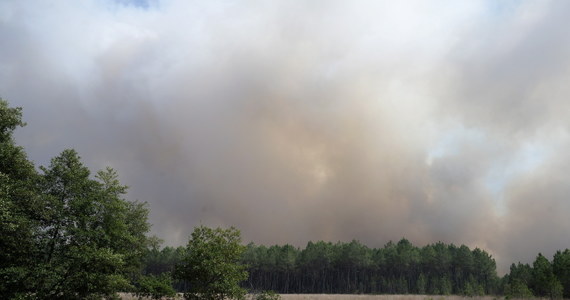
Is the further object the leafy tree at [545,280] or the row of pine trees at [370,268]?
the row of pine trees at [370,268]

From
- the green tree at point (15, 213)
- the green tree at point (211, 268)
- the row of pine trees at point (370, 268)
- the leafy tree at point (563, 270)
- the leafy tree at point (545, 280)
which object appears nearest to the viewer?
the green tree at point (15, 213)

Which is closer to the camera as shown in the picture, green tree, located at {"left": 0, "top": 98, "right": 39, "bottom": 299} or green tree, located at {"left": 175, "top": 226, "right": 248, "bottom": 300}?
green tree, located at {"left": 0, "top": 98, "right": 39, "bottom": 299}

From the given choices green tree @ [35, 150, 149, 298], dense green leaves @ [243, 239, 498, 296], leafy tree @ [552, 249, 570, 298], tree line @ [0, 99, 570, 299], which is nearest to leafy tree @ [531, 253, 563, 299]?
leafy tree @ [552, 249, 570, 298]

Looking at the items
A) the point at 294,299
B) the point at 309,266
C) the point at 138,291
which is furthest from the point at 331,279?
the point at 138,291

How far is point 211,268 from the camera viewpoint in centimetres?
3484

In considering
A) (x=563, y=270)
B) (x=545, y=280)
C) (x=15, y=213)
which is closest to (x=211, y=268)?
(x=15, y=213)

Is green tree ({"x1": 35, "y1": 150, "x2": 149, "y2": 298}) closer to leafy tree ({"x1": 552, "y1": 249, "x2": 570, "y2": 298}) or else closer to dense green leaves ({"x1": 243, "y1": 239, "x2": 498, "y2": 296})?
leafy tree ({"x1": 552, "y1": 249, "x2": 570, "y2": 298})

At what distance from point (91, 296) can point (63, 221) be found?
256 inches

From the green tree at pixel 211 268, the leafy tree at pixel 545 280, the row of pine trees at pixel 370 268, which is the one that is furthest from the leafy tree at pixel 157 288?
the row of pine trees at pixel 370 268

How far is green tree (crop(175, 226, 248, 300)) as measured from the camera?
35.0 m

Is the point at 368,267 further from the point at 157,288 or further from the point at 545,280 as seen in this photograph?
the point at 157,288

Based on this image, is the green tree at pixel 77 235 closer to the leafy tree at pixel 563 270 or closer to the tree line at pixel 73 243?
the tree line at pixel 73 243

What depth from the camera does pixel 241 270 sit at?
38.9m

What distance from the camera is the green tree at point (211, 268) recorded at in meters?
35.0
